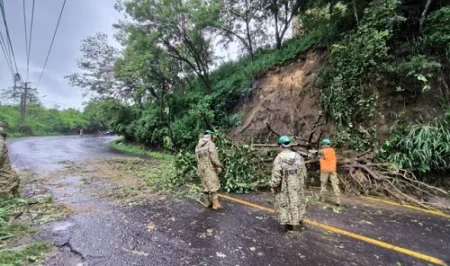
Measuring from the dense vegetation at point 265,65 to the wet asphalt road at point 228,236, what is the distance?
2117mm

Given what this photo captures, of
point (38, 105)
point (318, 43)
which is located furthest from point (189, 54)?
point (38, 105)

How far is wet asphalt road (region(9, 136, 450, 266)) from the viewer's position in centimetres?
362

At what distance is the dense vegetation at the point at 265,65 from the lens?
24.9ft

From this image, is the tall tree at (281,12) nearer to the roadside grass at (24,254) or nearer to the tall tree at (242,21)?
the tall tree at (242,21)

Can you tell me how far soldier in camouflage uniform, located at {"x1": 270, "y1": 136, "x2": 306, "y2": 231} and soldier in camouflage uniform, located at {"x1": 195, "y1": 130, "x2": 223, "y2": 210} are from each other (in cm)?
165

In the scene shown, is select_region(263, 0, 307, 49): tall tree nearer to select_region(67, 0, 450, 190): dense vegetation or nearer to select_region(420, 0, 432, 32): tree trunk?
select_region(67, 0, 450, 190): dense vegetation

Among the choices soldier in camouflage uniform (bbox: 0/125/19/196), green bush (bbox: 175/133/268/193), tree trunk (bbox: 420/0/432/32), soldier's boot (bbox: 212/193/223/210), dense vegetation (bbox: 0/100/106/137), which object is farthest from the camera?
dense vegetation (bbox: 0/100/106/137)

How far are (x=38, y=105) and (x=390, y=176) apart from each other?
2477 inches

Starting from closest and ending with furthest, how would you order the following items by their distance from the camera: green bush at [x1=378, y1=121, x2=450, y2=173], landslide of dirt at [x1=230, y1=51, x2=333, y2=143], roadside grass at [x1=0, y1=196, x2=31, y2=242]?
roadside grass at [x1=0, y1=196, x2=31, y2=242] → green bush at [x1=378, y1=121, x2=450, y2=173] → landslide of dirt at [x1=230, y1=51, x2=333, y2=143]

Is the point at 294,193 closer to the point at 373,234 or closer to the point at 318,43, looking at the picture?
the point at 373,234

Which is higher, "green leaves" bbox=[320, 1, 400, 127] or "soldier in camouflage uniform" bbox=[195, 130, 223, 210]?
"green leaves" bbox=[320, 1, 400, 127]

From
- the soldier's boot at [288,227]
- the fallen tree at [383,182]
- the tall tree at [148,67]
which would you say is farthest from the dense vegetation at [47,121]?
the soldier's boot at [288,227]

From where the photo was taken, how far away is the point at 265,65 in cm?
1348

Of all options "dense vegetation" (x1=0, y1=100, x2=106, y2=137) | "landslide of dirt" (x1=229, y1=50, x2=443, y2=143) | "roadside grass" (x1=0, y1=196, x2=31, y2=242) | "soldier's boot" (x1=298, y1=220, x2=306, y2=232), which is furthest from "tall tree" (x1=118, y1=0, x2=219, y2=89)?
"dense vegetation" (x1=0, y1=100, x2=106, y2=137)
